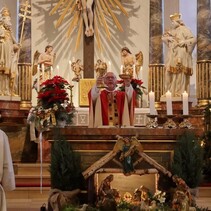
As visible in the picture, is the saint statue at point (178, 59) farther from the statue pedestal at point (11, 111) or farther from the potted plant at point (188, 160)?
the potted plant at point (188, 160)

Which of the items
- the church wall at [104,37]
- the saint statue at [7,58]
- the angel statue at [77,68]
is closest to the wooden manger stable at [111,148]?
the saint statue at [7,58]

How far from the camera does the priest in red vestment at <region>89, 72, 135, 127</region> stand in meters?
8.59

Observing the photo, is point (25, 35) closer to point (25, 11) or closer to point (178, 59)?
point (25, 11)

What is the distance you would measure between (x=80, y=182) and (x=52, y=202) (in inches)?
20.6

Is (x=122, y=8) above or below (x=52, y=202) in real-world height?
above

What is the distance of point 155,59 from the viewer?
16453 mm

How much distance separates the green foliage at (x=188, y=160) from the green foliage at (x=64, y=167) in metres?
1.31

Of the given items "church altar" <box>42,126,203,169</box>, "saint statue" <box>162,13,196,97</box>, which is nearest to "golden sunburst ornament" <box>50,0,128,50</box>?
"saint statue" <box>162,13,196,97</box>

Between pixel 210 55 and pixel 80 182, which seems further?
pixel 210 55

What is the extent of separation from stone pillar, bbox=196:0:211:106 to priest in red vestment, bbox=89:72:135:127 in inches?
297

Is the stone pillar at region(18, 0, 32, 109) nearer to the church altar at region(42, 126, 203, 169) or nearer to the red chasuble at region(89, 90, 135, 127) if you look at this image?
the red chasuble at region(89, 90, 135, 127)

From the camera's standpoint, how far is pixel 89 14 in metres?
17.1

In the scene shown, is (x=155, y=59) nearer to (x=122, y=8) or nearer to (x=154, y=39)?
(x=154, y=39)

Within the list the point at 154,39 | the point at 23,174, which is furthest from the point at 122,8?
the point at 23,174
